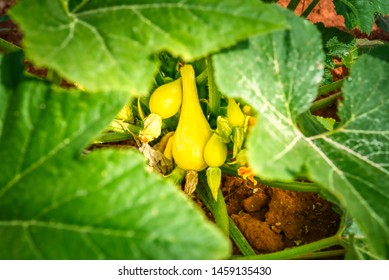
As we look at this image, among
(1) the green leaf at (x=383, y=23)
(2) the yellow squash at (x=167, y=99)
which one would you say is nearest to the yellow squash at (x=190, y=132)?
(2) the yellow squash at (x=167, y=99)

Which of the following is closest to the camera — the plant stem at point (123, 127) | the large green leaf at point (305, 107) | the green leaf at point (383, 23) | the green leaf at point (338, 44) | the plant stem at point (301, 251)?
the large green leaf at point (305, 107)

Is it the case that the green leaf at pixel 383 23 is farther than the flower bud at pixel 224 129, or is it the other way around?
the green leaf at pixel 383 23

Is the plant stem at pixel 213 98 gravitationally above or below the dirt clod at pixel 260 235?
above

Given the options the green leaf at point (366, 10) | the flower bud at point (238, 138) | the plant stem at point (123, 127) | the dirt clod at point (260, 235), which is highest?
the green leaf at point (366, 10)

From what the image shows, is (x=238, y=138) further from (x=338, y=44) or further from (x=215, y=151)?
(x=338, y=44)

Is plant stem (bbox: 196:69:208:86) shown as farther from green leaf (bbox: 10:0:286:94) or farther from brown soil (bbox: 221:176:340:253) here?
green leaf (bbox: 10:0:286:94)

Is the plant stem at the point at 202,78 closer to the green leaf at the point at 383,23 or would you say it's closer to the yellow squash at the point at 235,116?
the yellow squash at the point at 235,116

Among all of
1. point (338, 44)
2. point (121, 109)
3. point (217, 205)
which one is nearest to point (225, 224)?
point (217, 205)
